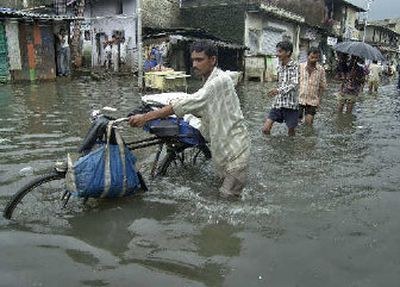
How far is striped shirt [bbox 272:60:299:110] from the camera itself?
730 centimetres

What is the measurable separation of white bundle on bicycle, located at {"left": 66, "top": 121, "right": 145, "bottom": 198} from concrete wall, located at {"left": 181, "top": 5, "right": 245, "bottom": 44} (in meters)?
23.1

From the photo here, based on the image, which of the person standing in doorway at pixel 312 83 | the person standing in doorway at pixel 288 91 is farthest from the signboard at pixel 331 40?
the person standing in doorway at pixel 288 91

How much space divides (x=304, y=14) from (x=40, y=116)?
28.8 m

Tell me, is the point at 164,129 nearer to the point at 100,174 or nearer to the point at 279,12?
the point at 100,174

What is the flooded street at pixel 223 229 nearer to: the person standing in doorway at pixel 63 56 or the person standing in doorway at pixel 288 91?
the person standing in doorway at pixel 288 91

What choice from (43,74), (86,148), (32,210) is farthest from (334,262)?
(43,74)

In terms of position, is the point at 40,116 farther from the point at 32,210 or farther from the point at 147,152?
the point at 32,210

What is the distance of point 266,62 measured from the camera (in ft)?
82.0

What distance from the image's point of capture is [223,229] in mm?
4094

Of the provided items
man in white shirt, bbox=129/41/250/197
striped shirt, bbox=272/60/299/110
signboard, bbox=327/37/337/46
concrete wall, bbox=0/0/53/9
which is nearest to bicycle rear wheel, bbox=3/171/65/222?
man in white shirt, bbox=129/41/250/197

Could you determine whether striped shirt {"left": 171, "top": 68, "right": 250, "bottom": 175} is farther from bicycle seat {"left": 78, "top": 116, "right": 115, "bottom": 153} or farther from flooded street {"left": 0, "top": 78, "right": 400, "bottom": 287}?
bicycle seat {"left": 78, "top": 116, "right": 115, "bottom": 153}

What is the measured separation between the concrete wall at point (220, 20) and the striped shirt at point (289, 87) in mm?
19532

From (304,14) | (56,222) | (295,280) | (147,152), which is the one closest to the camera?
(295,280)

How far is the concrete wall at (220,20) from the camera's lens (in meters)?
26.2
